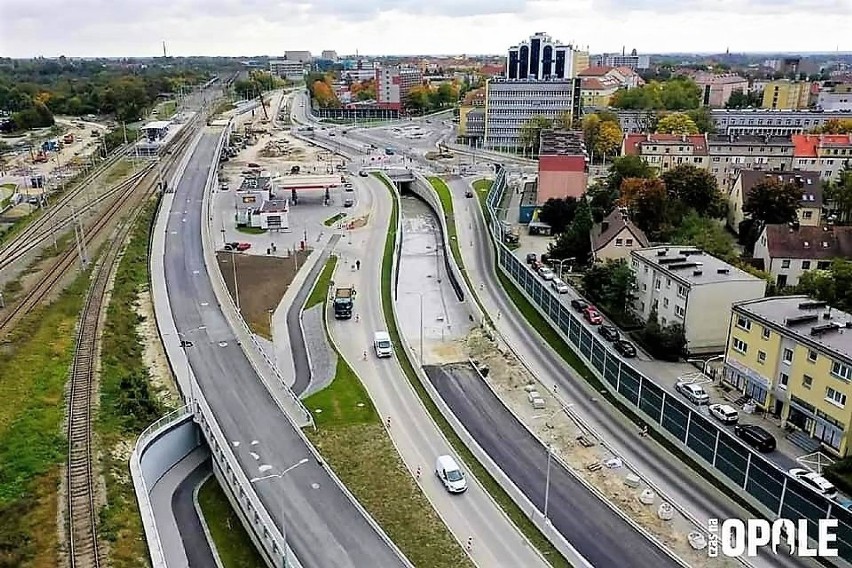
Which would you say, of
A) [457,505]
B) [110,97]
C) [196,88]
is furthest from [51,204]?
[196,88]

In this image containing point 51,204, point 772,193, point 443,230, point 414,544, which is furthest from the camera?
point 51,204

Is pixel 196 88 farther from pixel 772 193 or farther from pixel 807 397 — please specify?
pixel 807 397

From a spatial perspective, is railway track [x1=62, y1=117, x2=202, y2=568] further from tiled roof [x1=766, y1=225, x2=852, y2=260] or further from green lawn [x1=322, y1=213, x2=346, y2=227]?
tiled roof [x1=766, y1=225, x2=852, y2=260]

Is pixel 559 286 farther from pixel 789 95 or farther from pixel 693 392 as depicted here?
pixel 789 95

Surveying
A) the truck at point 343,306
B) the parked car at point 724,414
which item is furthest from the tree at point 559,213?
the parked car at point 724,414

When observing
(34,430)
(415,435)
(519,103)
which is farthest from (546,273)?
(519,103)

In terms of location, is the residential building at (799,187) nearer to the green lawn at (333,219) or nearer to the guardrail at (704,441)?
the guardrail at (704,441)

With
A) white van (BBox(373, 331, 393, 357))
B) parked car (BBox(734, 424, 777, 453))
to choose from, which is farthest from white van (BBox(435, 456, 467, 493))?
parked car (BBox(734, 424, 777, 453))
